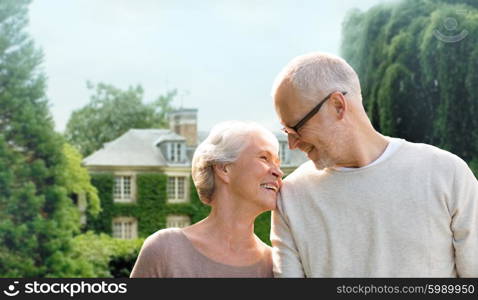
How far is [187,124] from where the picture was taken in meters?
21.2

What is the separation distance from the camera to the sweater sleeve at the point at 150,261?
1743 millimetres

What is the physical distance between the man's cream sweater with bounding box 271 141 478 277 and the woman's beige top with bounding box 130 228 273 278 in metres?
0.12

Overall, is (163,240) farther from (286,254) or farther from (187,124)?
(187,124)

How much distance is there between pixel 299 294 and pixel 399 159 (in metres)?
0.29

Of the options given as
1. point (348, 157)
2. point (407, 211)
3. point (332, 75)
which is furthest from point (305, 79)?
point (407, 211)

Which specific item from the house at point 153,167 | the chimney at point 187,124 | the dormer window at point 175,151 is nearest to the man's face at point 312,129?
the house at point 153,167

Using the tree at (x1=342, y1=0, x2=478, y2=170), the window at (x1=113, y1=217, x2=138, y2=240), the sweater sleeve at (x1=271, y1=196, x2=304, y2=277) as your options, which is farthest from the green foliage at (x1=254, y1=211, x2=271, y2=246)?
the sweater sleeve at (x1=271, y1=196, x2=304, y2=277)

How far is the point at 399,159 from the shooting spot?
1598mm

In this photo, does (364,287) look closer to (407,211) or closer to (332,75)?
(407,211)

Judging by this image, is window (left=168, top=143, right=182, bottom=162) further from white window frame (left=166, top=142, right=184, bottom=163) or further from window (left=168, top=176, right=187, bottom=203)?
window (left=168, top=176, right=187, bottom=203)

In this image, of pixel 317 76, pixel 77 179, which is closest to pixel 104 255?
pixel 77 179

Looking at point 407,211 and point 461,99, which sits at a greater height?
point 407,211

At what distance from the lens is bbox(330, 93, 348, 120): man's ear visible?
5.10ft

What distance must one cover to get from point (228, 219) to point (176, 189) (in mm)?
18067
